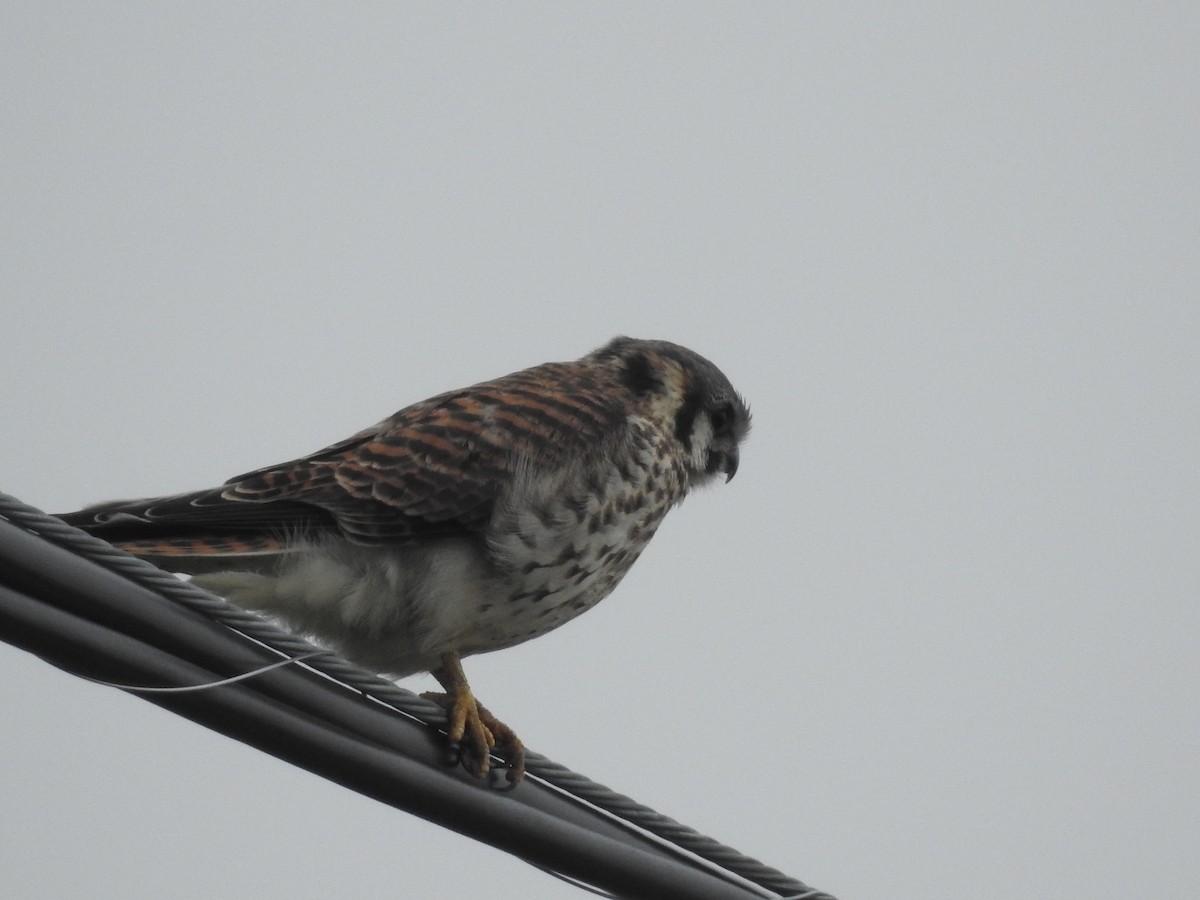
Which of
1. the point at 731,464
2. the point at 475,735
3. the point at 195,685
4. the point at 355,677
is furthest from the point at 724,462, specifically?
the point at 195,685

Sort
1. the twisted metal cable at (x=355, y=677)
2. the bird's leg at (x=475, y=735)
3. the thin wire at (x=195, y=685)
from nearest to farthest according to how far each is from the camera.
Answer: the twisted metal cable at (x=355, y=677) → the thin wire at (x=195, y=685) → the bird's leg at (x=475, y=735)

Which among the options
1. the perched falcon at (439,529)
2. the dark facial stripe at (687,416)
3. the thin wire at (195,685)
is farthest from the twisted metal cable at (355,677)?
the dark facial stripe at (687,416)

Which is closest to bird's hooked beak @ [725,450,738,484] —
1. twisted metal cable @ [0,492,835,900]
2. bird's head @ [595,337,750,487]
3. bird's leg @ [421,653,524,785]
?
bird's head @ [595,337,750,487]

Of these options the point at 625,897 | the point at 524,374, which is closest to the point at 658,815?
the point at 625,897

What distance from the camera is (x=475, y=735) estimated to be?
10.5ft

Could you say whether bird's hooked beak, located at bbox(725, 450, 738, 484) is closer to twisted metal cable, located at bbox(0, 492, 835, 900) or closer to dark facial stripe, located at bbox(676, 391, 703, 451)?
dark facial stripe, located at bbox(676, 391, 703, 451)

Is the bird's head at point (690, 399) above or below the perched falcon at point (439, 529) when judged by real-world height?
above

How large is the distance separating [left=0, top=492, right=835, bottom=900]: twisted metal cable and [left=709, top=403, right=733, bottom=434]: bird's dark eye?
7.93 feet

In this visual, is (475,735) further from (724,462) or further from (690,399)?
(724,462)

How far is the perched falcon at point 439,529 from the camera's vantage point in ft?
11.4

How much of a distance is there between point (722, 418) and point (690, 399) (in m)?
0.25

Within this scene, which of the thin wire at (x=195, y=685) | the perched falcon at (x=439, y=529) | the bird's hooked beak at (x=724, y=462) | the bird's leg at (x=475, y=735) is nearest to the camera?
the thin wire at (x=195, y=685)

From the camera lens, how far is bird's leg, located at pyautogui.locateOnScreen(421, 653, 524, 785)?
3.09 meters

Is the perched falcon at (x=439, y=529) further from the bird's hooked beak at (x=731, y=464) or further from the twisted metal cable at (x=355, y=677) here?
the bird's hooked beak at (x=731, y=464)
